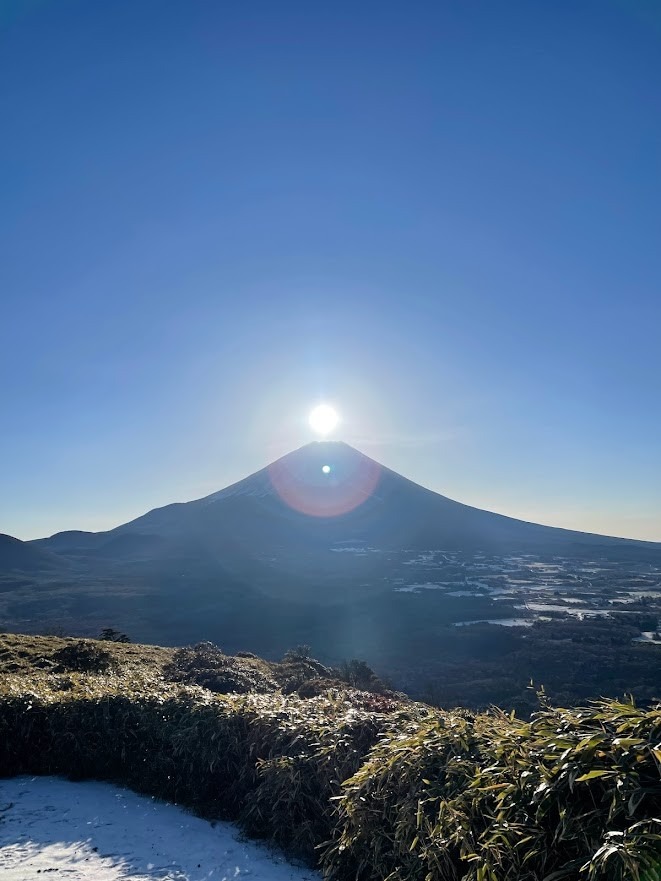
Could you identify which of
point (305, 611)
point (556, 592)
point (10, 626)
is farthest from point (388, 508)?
point (10, 626)

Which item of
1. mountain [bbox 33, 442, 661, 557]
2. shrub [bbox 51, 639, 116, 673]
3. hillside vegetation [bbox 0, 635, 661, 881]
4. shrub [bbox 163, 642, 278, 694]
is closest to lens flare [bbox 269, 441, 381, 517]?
mountain [bbox 33, 442, 661, 557]

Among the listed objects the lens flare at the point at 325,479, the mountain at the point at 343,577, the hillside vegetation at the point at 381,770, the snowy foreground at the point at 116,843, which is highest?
the lens flare at the point at 325,479

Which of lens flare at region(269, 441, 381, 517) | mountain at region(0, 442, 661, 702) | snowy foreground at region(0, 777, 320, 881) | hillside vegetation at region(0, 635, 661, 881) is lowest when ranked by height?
mountain at region(0, 442, 661, 702)

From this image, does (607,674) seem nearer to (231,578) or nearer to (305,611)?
(305,611)

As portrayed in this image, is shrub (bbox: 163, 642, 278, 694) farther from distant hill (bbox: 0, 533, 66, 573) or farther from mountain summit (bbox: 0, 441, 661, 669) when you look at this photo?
distant hill (bbox: 0, 533, 66, 573)

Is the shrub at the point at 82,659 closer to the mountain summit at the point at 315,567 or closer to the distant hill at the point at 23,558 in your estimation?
the mountain summit at the point at 315,567

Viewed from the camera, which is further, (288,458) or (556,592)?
(288,458)

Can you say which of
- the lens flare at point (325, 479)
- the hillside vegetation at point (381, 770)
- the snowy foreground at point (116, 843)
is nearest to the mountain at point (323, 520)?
the lens flare at point (325, 479)
